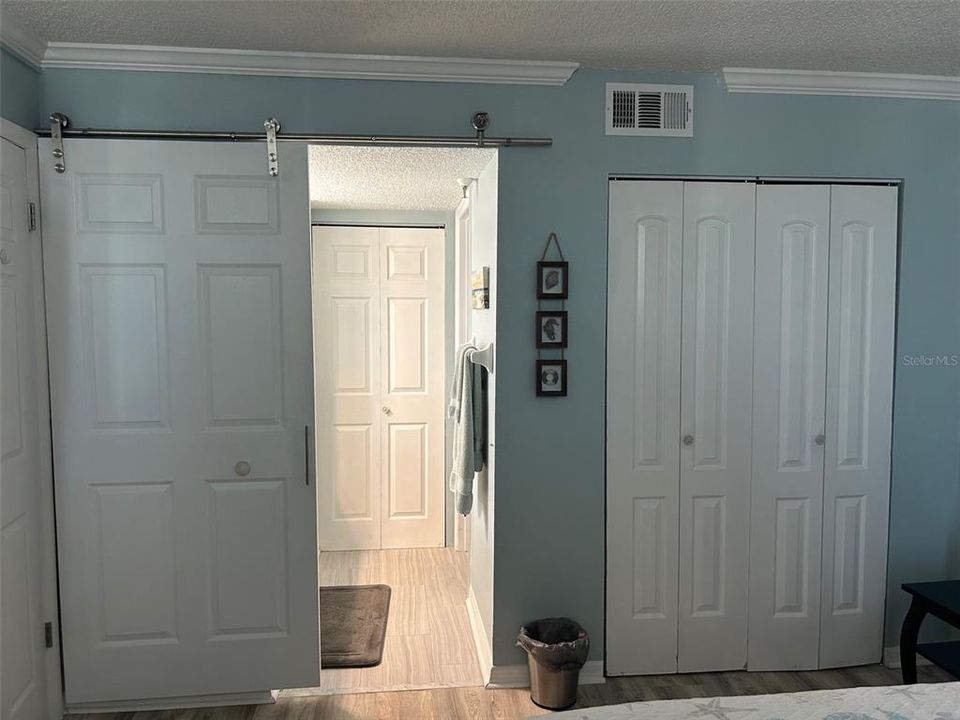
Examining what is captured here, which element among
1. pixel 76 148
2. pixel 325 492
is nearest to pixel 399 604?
pixel 325 492

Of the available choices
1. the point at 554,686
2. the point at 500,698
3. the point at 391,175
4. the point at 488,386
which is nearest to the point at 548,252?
the point at 488,386

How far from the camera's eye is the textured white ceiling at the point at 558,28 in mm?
2174

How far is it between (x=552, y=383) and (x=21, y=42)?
2.12m

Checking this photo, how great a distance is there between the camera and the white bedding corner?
164 centimetres

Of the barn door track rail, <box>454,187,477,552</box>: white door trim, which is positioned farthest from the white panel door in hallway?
the barn door track rail

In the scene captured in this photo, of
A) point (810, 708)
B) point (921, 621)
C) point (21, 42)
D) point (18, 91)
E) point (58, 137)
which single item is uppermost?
point (21, 42)

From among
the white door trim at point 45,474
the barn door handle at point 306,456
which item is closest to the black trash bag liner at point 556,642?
the barn door handle at point 306,456

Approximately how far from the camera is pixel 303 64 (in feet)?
8.45

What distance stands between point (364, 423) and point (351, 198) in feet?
4.62

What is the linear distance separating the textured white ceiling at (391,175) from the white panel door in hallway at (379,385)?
35 centimetres

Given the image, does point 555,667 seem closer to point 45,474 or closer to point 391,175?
Result: point 45,474

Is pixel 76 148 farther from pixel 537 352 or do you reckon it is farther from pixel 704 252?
pixel 704 252

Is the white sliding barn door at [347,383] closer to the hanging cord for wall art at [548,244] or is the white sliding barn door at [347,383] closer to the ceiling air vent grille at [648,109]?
the hanging cord for wall art at [548,244]

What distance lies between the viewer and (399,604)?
3713mm
